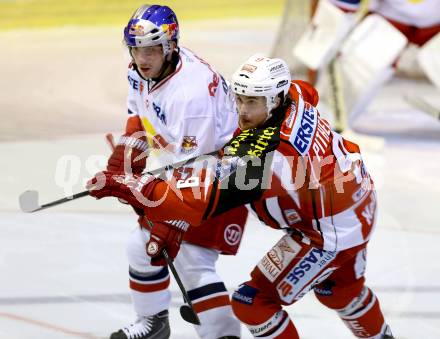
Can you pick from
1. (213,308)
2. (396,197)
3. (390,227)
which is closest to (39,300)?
(213,308)

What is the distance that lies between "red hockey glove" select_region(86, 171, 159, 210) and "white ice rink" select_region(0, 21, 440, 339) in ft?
2.59

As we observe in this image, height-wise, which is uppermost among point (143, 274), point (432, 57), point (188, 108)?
point (188, 108)

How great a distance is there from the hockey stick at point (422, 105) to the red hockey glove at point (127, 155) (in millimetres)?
3121

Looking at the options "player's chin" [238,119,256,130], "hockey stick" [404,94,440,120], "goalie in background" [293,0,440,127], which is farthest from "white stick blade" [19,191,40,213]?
"hockey stick" [404,94,440,120]

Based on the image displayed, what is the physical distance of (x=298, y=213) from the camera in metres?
2.77

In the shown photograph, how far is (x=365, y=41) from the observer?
6.24 meters

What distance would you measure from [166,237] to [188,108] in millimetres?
408

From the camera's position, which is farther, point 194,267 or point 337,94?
point 337,94

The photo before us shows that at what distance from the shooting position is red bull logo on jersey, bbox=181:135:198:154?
9.81ft

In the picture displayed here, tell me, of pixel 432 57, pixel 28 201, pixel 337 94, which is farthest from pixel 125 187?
pixel 432 57

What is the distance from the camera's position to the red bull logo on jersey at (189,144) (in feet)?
9.81

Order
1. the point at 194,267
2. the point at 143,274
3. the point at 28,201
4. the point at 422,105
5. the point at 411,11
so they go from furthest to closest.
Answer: the point at 422,105, the point at 411,11, the point at 143,274, the point at 194,267, the point at 28,201

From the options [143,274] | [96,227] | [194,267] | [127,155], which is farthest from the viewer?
[96,227]

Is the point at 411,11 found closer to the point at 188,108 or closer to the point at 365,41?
the point at 365,41
